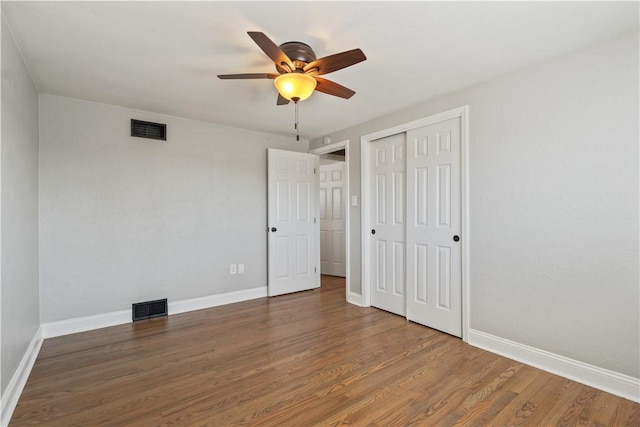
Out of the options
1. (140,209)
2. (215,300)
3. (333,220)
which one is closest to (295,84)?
(140,209)

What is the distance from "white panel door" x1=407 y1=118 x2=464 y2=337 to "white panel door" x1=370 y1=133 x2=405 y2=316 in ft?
0.52

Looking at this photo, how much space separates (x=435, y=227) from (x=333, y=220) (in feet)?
9.58

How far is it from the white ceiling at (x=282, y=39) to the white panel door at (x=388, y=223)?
783mm

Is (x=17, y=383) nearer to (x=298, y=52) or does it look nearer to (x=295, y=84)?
(x=295, y=84)

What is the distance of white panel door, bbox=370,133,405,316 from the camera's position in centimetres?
345

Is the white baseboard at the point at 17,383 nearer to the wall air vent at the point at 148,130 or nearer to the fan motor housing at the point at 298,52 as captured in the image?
the wall air vent at the point at 148,130

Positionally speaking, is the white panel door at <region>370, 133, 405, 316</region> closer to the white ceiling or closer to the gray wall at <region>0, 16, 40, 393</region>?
the white ceiling

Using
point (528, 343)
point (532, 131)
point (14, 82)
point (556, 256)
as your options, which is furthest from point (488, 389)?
point (14, 82)

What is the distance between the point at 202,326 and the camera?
3201 mm

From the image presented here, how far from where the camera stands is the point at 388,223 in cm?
360

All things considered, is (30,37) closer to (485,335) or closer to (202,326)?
(202,326)

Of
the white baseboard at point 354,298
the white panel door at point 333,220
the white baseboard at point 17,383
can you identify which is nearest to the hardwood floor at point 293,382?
the white baseboard at point 17,383

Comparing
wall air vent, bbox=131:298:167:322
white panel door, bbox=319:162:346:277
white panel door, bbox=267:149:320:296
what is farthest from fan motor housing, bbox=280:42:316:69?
white panel door, bbox=319:162:346:277

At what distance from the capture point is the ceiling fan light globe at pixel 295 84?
199 cm
